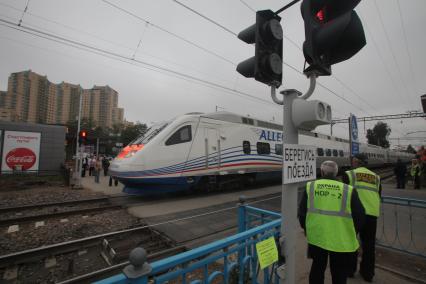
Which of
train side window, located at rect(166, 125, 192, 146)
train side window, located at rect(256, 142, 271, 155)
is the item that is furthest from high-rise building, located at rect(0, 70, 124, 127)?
train side window, located at rect(256, 142, 271, 155)

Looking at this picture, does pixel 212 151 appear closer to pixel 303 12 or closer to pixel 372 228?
pixel 372 228

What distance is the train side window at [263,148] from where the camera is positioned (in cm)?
1100

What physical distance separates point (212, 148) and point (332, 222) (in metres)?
6.87

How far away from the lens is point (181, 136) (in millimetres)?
8469

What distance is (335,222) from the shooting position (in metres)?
2.43

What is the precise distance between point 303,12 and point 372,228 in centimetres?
318

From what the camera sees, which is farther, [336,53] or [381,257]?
[381,257]

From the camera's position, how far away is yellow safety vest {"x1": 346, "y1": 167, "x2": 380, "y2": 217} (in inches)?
133

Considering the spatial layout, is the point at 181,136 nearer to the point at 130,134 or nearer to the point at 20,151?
the point at 20,151

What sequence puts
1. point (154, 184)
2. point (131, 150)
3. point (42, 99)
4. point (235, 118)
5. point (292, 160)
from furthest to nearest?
point (42, 99) < point (235, 118) < point (131, 150) < point (154, 184) < point (292, 160)

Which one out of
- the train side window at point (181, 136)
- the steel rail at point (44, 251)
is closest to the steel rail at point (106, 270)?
the steel rail at point (44, 251)

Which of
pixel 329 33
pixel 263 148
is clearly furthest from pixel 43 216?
pixel 263 148

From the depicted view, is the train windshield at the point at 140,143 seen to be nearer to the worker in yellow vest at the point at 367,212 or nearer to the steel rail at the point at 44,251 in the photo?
the steel rail at the point at 44,251

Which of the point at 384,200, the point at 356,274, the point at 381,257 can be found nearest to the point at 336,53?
the point at 356,274
